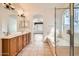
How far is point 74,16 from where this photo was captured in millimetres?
2979

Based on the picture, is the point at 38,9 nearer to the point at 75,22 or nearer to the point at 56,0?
the point at 75,22

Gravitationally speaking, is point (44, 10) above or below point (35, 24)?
above

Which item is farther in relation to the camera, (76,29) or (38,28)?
(38,28)

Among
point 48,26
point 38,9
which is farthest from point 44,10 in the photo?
point 48,26

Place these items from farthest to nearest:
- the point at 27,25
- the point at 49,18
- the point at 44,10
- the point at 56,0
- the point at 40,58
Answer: the point at 27,25 < the point at 44,10 < the point at 49,18 < the point at 56,0 < the point at 40,58

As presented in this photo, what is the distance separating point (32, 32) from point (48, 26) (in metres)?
1.49

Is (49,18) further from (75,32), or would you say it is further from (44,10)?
(75,32)

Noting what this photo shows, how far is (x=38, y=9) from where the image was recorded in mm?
9258

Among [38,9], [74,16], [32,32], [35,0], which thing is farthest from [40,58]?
[32,32]

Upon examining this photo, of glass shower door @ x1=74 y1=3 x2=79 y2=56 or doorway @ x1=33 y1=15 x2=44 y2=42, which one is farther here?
doorway @ x1=33 y1=15 x2=44 y2=42

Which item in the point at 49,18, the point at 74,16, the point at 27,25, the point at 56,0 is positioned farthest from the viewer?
the point at 27,25

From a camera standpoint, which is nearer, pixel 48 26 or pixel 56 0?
pixel 56 0

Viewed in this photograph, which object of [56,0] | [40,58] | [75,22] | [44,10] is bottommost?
[40,58]

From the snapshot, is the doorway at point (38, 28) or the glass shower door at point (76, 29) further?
the doorway at point (38, 28)
